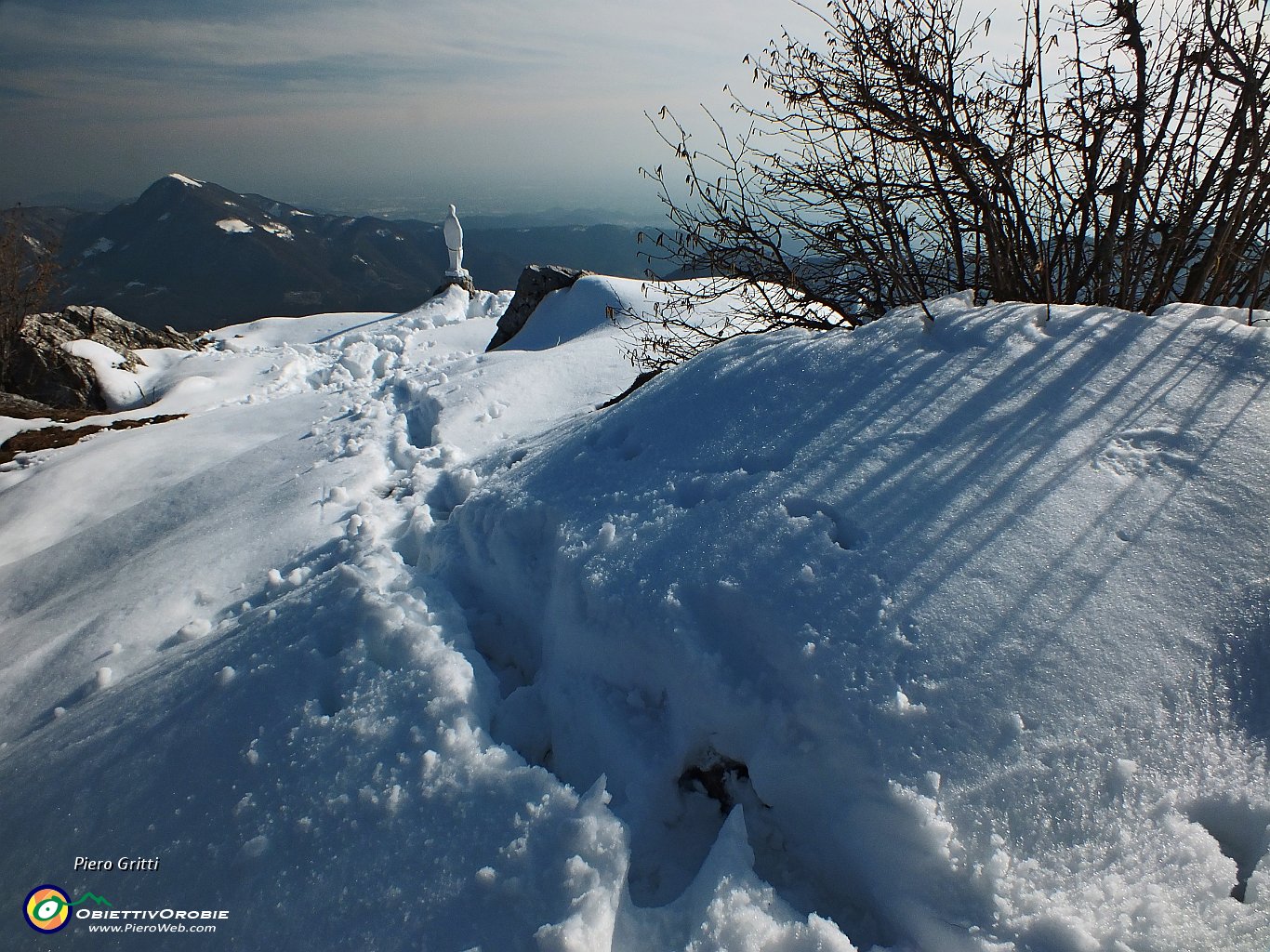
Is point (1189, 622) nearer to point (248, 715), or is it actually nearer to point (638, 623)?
point (638, 623)

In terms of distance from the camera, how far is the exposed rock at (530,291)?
11.6 m

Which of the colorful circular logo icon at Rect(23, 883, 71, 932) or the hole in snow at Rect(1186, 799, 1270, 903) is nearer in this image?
the hole in snow at Rect(1186, 799, 1270, 903)

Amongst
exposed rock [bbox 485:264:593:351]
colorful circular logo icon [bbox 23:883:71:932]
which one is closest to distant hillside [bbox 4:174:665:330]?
exposed rock [bbox 485:264:593:351]

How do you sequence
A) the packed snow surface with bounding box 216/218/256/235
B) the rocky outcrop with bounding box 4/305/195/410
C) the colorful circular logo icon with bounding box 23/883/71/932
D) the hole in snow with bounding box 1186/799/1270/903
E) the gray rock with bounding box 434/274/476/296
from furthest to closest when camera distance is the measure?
1. the packed snow surface with bounding box 216/218/256/235
2. the gray rock with bounding box 434/274/476/296
3. the rocky outcrop with bounding box 4/305/195/410
4. the colorful circular logo icon with bounding box 23/883/71/932
5. the hole in snow with bounding box 1186/799/1270/903

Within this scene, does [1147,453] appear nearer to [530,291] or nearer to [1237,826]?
[1237,826]

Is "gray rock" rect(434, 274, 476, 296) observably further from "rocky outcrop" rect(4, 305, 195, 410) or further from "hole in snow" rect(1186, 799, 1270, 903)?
"hole in snow" rect(1186, 799, 1270, 903)

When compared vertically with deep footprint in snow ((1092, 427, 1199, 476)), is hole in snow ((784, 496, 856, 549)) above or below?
below

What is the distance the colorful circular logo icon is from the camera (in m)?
1.77

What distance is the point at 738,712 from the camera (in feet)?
6.04

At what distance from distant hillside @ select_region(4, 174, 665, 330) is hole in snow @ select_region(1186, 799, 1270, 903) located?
210 ft

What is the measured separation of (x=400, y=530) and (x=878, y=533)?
2777 mm

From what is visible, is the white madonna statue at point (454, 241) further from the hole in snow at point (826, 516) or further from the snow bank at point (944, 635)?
the hole in snow at point (826, 516)

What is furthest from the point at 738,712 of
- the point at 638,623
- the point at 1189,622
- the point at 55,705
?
the point at 55,705

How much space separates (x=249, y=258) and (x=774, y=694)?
82.4 m
